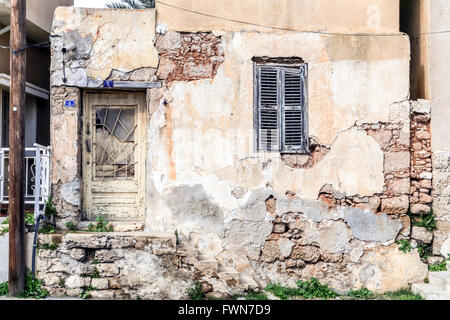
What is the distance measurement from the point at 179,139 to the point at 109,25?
2.16 meters

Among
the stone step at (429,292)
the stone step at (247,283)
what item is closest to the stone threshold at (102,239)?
the stone step at (247,283)

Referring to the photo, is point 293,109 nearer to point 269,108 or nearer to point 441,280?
point 269,108

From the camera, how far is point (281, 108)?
8500mm

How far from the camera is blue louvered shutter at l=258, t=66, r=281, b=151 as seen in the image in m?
8.46

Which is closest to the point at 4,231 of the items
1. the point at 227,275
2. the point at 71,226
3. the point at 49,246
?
the point at 49,246

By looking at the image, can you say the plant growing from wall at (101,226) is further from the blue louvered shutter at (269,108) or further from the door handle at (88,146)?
the blue louvered shutter at (269,108)

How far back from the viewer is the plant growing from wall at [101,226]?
322 inches

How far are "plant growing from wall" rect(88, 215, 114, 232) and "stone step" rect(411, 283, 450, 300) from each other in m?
4.89

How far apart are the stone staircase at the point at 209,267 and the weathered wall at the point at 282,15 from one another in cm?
355

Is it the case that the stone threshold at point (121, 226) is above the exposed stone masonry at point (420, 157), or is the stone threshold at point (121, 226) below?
below

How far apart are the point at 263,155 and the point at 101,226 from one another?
2.84m

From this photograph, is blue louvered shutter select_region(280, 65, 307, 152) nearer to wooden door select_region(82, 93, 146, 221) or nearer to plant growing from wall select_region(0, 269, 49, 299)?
wooden door select_region(82, 93, 146, 221)

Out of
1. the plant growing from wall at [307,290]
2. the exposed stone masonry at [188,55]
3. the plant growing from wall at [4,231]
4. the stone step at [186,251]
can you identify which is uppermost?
the exposed stone masonry at [188,55]

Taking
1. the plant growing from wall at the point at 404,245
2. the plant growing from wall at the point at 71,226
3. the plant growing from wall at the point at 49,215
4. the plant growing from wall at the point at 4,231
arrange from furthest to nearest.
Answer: the plant growing from wall at the point at 404,245
the plant growing from wall at the point at 71,226
the plant growing from wall at the point at 49,215
the plant growing from wall at the point at 4,231
